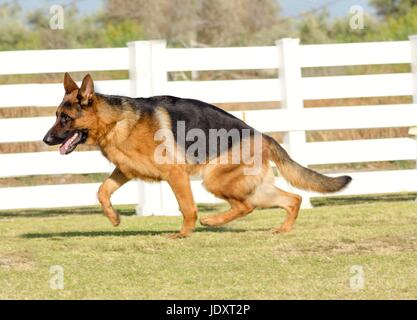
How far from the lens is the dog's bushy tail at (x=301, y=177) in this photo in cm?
848

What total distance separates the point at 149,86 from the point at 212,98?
2.36 ft

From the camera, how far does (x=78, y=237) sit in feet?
→ 27.7

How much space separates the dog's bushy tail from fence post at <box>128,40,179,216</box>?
228cm

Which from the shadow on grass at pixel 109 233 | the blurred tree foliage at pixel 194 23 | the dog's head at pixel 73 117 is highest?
the blurred tree foliage at pixel 194 23

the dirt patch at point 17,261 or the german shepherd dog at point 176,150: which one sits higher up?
the german shepherd dog at point 176,150

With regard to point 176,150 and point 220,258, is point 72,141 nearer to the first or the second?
point 176,150

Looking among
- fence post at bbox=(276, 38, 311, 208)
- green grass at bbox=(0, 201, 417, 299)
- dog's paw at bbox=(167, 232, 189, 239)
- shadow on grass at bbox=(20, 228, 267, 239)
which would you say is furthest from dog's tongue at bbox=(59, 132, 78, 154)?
fence post at bbox=(276, 38, 311, 208)

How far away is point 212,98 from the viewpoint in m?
10.8

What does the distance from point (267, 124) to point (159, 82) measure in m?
1.24

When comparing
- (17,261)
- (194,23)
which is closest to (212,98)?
(17,261)

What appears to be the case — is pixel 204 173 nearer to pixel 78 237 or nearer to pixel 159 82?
pixel 78 237

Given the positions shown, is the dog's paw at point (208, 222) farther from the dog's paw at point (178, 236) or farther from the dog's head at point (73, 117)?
the dog's head at point (73, 117)

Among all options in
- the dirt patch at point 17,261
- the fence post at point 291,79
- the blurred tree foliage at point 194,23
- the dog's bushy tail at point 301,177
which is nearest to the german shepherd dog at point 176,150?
the dog's bushy tail at point 301,177
